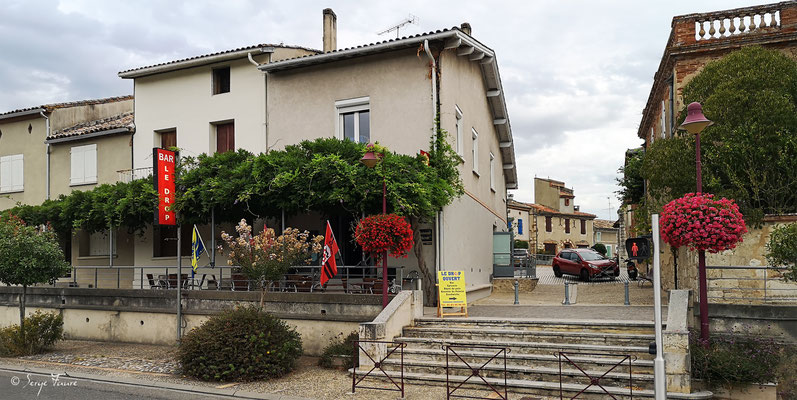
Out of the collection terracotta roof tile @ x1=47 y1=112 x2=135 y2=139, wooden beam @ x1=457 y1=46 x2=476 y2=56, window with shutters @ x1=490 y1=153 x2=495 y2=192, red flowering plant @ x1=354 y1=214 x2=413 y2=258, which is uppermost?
wooden beam @ x1=457 y1=46 x2=476 y2=56

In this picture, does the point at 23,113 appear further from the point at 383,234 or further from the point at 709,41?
the point at 709,41

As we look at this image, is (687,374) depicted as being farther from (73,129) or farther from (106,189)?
(73,129)

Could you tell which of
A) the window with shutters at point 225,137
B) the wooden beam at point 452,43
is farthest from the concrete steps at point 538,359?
the window with shutters at point 225,137

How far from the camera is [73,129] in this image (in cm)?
2258

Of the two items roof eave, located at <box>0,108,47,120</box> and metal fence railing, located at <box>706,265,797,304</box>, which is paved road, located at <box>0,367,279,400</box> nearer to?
metal fence railing, located at <box>706,265,797,304</box>

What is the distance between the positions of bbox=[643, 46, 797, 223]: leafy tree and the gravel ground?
23.3ft

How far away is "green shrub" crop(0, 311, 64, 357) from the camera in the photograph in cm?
1447

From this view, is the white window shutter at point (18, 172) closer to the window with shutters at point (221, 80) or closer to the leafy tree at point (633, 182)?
the window with shutters at point (221, 80)

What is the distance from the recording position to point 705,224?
9359 mm

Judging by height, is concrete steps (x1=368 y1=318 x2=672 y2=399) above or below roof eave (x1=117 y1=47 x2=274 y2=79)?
below

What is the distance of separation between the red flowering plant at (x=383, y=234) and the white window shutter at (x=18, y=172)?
1728 cm

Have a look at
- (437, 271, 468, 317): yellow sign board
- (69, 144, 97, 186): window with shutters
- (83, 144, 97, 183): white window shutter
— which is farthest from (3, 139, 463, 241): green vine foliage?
(69, 144, 97, 186): window with shutters

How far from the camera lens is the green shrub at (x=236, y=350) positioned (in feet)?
36.1

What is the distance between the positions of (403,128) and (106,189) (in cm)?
941
